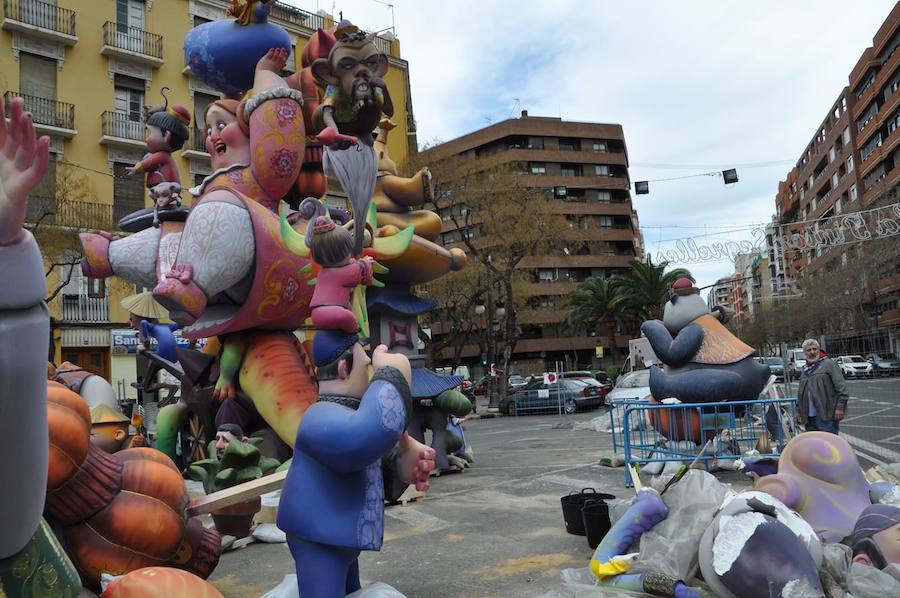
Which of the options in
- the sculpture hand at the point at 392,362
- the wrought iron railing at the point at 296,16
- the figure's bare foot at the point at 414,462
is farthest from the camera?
the wrought iron railing at the point at 296,16

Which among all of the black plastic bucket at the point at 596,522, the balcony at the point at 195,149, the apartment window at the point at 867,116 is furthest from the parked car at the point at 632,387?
the apartment window at the point at 867,116

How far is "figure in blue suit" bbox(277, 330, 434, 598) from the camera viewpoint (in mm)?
2846

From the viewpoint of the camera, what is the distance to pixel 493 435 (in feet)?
48.1

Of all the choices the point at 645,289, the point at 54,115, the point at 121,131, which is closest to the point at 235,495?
the point at 54,115

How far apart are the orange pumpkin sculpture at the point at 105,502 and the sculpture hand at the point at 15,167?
1762 millimetres

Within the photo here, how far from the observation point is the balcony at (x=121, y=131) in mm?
19828

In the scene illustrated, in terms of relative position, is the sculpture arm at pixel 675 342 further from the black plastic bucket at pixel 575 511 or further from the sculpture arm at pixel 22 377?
the sculpture arm at pixel 22 377

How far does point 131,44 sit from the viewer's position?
20.9 metres

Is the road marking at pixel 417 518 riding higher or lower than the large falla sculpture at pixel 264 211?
lower

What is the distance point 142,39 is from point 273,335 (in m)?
19.0

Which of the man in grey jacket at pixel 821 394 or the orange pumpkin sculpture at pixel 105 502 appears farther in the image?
the man in grey jacket at pixel 821 394

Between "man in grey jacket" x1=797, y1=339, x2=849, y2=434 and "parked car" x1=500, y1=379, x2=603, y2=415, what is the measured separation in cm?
1246

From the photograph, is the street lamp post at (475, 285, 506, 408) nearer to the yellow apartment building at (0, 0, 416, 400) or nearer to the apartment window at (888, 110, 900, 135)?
the yellow apartment building at (0, 0, 416, 400)

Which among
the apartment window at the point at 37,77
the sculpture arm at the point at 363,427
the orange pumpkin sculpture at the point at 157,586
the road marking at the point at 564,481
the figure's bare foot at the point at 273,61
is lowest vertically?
the road marking at the point at 564,481
